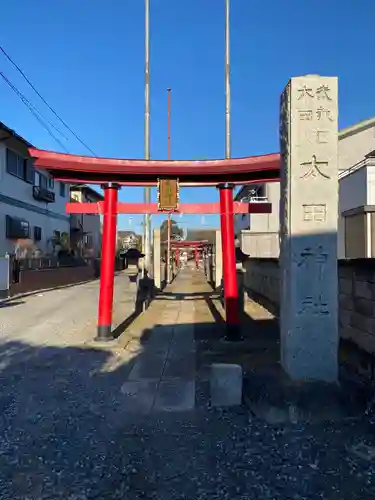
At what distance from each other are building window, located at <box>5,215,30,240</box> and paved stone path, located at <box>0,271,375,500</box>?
635 inches

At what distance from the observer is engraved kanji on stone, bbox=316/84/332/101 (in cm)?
568

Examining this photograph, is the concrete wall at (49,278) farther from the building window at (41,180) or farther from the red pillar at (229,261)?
the red pillar at (229,261)

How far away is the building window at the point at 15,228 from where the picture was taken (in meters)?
22.0

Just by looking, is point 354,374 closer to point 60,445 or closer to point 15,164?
point 60,445

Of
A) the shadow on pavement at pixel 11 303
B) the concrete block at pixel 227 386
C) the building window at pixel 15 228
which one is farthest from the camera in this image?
the building window at pixel 15 228

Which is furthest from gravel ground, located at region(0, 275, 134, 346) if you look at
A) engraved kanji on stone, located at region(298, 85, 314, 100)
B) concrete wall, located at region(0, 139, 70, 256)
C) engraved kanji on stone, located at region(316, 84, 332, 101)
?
engraved kanji on stone, located at region(316, 84, 332, 101)

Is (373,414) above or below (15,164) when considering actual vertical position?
below

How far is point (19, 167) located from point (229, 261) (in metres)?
18.0

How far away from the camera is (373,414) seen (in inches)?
195

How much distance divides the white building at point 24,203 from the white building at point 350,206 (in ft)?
39.9

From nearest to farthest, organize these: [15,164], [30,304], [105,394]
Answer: [105,394] < [30,304] < [15,164]

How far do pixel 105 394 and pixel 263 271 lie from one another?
1025 cm

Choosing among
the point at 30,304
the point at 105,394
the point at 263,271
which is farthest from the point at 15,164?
the point at 105,394

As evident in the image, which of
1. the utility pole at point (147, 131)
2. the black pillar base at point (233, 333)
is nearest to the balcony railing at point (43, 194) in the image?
the utility pole at point (147, 131)
